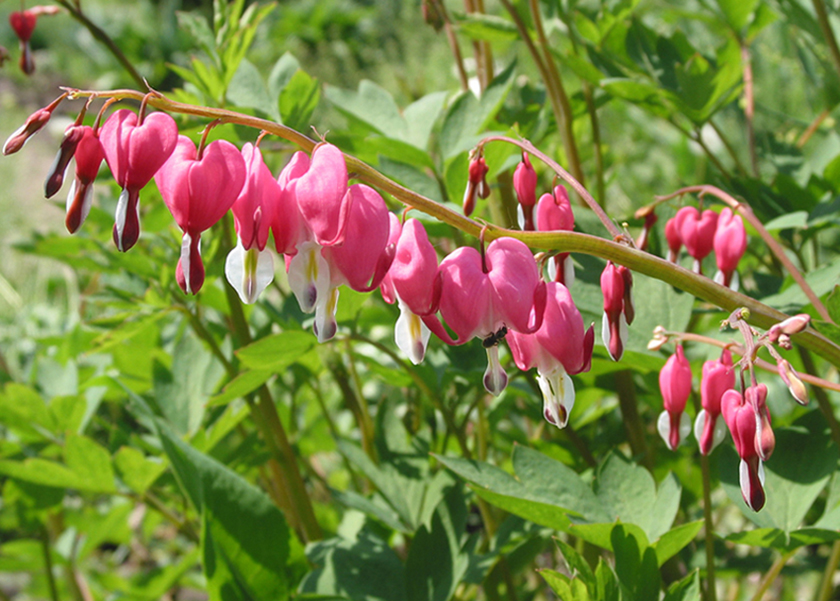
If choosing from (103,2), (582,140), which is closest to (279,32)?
(582,140)

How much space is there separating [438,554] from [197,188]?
55 cm

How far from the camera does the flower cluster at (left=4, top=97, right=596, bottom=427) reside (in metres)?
0.51

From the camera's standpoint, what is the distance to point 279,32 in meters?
5.79

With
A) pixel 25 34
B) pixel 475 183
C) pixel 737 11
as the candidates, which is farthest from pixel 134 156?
pixel 737 11

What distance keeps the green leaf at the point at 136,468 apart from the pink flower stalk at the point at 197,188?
23.3 inches

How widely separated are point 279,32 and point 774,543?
5761 millimetres

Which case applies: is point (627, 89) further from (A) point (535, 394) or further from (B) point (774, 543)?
(B) point (774, 543)

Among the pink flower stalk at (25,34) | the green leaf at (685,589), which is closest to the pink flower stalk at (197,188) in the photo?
the green leaf at (685,589)

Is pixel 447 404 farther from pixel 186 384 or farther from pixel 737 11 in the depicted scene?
pixel 737 11

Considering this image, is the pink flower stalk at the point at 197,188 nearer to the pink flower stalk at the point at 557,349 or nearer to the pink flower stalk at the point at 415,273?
the pink flower stalk at the point at 415,273

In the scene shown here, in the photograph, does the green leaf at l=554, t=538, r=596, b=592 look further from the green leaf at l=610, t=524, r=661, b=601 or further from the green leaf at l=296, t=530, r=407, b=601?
the green leaf at l=296, t=530, r=407, b=601

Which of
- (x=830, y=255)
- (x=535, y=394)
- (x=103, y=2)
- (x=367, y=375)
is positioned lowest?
(x=103, y=2)

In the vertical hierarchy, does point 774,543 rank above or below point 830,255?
above

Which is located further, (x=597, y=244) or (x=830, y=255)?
(x=830, y=255)
